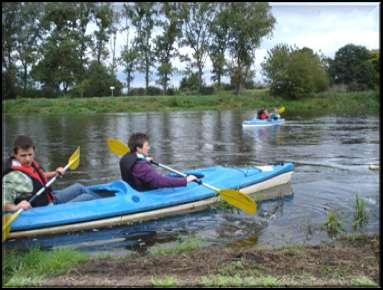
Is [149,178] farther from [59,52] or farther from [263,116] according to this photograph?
[59,52]

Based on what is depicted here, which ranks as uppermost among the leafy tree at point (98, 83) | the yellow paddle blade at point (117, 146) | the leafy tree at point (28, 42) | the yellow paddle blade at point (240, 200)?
the leafy tree at point (28, 42)

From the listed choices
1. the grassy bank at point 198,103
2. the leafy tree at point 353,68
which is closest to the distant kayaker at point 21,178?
the grassy bank at point 198,103

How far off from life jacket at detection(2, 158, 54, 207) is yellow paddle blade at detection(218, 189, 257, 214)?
2.01 meters

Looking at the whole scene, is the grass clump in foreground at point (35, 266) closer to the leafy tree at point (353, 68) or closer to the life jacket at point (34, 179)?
the life jacket at point (34, 179)

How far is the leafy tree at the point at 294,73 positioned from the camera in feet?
132

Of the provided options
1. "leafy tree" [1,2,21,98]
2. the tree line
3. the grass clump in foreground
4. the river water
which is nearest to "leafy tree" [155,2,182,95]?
the tree line

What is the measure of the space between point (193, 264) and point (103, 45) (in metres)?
43.3

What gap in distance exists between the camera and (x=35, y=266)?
174 inches

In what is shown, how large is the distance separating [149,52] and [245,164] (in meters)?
35.7

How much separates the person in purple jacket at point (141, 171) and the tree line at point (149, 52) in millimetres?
34345

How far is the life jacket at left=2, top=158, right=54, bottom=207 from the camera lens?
5.58 metres

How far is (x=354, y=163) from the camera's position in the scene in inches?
450

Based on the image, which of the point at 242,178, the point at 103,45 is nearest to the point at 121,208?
the point at 242,178

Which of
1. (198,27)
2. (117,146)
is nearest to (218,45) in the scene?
(198,27)
